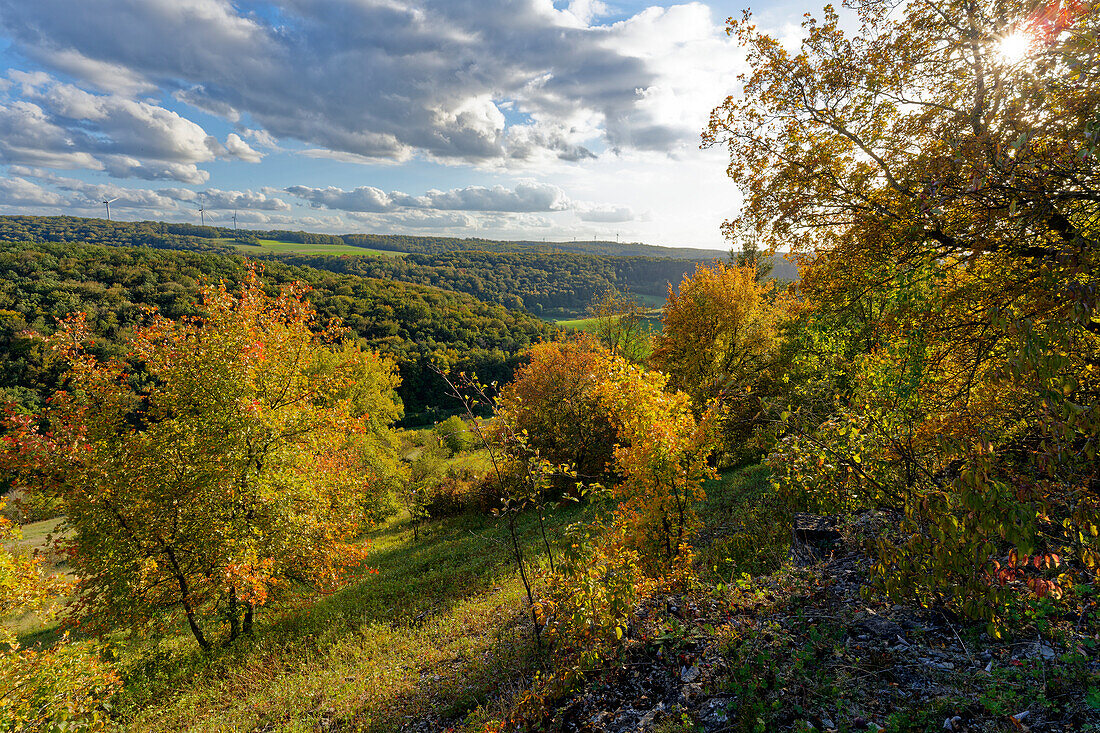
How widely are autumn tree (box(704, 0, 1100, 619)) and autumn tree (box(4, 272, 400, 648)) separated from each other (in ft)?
36.8

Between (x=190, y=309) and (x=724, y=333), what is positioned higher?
(x=724, y=333)

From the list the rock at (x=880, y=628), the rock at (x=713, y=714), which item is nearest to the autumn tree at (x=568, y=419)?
the rock at (x=880, y=628)

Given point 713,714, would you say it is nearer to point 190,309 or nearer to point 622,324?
point 622,324

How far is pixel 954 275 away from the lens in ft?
24.4

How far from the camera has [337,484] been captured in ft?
41.2

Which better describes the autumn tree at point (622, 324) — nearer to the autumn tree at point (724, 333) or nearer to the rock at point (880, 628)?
the autumn tree at point (724, 333)

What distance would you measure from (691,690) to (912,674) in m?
2.32

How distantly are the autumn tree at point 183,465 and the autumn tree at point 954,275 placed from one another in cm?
1123

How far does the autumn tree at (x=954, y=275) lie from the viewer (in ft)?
9.57

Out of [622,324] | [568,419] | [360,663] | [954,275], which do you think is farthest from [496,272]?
[954,275]

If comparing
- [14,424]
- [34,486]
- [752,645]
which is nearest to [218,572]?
[34,486]

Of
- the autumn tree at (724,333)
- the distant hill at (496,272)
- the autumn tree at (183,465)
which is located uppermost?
the distant hill at (496,272)

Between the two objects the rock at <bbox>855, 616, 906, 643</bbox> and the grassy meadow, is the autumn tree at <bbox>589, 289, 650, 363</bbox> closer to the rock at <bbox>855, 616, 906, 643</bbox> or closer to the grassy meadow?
the grassy meadow

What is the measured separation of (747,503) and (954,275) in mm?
9023
